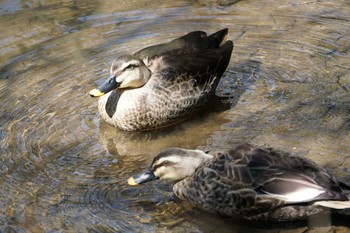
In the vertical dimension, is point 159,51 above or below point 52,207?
above

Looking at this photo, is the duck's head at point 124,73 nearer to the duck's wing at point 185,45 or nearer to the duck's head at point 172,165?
the duck's wing at point 185,45

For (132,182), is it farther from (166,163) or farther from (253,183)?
(253,183)

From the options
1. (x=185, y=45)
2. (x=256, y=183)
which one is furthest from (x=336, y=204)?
(x=185, y=45)

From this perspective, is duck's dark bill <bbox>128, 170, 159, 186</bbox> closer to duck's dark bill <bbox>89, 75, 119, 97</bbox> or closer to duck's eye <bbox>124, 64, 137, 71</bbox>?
duck's dark bill <bbox>89, 75, 119, 97</bbox>

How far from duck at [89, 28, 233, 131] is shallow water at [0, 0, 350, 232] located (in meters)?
0.16

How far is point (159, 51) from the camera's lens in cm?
761

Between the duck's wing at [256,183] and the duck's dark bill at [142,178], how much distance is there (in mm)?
293

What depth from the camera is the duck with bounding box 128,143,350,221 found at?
5227 millimetres

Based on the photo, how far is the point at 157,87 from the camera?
728cm

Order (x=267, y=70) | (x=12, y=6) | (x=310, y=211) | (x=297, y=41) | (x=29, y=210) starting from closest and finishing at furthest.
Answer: (x=310, y=211), (x=29, y=210), (x=267, y=70), (x=297, y=41), (x=12, y=6)

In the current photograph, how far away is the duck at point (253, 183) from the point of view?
17.1ft

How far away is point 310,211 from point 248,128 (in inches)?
67.5

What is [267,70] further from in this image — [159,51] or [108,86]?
[108,86]

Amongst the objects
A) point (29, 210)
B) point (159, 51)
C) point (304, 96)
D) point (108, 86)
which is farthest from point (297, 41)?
point (29, 210)
